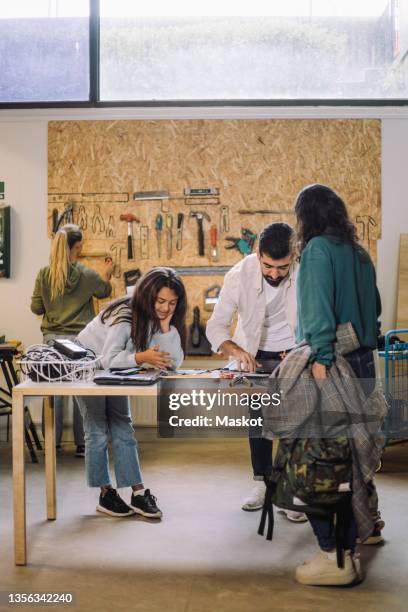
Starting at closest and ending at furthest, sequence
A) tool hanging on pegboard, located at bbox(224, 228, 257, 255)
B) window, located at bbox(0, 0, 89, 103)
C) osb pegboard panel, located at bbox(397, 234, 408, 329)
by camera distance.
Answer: osb pegboard panel, located at bbox(397, 234, 408, 329) < tool hanging on pegboard, located at bbox(224, 228, 257, 255) < window, located at bbox(0, 0, 89, 103)

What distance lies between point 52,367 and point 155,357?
1.53 ft

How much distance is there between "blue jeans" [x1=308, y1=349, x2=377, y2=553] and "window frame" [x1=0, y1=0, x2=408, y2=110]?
3342 mm

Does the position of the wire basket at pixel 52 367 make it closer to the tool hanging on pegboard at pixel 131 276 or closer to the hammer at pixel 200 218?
the tool hanging on pegboard at pixel 131 276

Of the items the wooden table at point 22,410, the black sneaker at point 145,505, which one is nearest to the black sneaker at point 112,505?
the black sneaker at point 145,505

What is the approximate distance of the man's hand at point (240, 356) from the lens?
3.54 meters

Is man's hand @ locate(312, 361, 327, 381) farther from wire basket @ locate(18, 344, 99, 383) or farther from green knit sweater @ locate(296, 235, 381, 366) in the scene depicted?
wire basket @ locate(18, 344, 99, 383)

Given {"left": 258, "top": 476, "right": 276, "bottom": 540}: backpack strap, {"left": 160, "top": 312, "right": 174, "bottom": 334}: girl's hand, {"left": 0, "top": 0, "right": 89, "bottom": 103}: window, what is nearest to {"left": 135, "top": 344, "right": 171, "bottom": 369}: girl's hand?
{"left": 160, "top": 312, "right": 174, "bottom": 334}: girl's hand

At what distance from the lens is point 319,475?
2.90m

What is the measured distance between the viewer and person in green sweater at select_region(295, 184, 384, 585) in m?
2.90

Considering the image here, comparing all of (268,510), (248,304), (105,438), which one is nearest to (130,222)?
(248,304)

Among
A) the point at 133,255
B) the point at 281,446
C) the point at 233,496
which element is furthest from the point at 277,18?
the point at 281,446

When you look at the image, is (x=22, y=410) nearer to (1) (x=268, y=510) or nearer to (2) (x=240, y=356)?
(2) (x=240, y=356)

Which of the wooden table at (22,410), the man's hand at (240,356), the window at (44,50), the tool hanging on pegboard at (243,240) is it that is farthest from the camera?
the window at (44,50)

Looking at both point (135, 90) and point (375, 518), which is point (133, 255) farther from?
point (375, 518)
